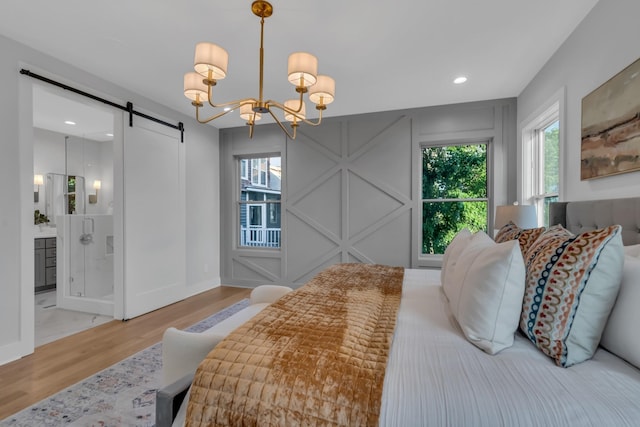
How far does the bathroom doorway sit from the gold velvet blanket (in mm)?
2896

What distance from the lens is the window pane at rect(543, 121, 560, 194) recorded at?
2.61 metres

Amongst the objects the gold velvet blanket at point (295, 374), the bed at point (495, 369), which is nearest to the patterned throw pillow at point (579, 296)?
the bed at point (495, 369)

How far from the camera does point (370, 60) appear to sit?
262cm

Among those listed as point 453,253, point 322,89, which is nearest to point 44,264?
point 322,89

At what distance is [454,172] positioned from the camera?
388 cm

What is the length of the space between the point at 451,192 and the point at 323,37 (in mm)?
2634

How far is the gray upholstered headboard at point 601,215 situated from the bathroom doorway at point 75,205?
4.25 m

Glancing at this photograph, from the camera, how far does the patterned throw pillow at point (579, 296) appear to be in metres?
0.93

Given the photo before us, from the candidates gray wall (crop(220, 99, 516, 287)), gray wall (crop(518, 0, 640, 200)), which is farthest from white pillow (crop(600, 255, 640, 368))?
gray wall (crop(220, 99, 516, 287))

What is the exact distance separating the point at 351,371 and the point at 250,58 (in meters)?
2.65

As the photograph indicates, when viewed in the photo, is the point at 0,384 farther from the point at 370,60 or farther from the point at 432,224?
the point at 432,224

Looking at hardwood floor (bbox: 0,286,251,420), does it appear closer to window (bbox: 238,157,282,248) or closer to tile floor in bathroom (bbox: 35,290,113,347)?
tile floor in bathroom (bbox: 35,290,113,347)

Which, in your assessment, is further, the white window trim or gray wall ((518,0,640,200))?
the white window trim

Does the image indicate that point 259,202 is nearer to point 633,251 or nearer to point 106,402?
point 106,402
